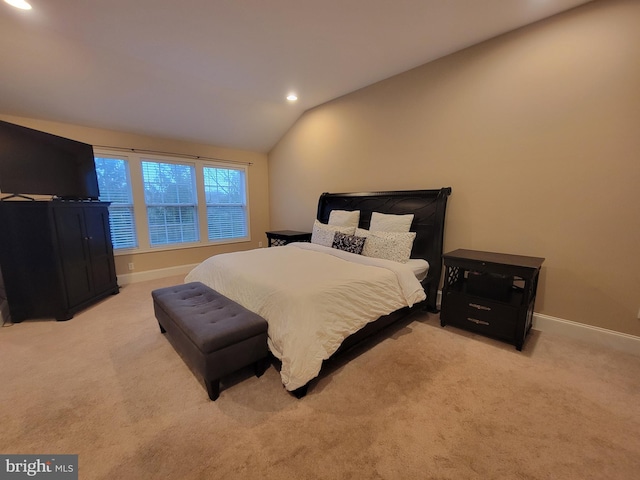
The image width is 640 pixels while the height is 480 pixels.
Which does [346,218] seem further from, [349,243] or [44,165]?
[44,165]

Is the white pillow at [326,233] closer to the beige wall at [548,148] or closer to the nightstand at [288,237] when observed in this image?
the nightstand at [288,237]

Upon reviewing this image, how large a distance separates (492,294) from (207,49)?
3.74 meters

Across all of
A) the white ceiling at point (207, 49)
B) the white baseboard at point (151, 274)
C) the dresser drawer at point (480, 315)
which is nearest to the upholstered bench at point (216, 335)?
the dresser drawer at point (480, 315)

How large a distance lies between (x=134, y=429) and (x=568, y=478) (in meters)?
2.23

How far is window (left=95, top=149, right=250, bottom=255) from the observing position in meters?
3.95

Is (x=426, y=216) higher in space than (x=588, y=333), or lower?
higher

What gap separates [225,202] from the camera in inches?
203

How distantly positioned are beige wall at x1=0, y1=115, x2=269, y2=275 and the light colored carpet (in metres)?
2.08

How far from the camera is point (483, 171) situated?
108 inches

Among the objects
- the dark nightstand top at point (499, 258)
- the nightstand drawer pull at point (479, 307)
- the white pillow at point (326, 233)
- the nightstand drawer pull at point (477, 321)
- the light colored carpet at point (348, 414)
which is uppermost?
the white pillow at point (326, 233)

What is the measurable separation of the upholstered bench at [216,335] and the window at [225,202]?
3092 mm

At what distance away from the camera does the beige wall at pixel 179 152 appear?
3.50 metres

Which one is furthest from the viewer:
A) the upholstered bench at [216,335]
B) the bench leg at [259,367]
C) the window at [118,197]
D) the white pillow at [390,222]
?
the window at [118,197]

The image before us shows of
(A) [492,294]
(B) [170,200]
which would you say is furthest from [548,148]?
(B) [170,200]
